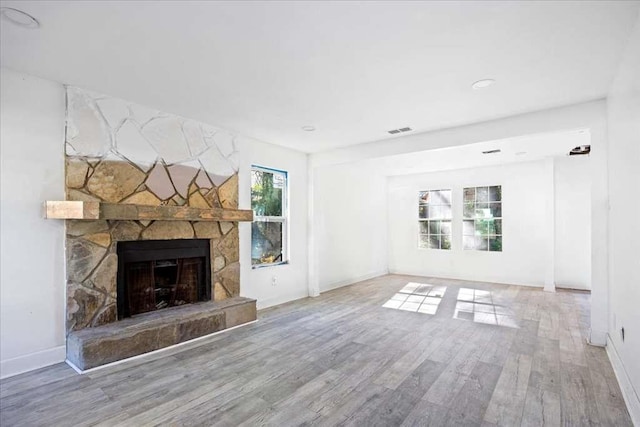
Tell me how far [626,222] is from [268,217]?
4.09 m

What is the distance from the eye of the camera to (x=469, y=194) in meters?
7.35

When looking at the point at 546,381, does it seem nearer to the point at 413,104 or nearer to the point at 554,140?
the point at 413,104

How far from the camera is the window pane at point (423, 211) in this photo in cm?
794

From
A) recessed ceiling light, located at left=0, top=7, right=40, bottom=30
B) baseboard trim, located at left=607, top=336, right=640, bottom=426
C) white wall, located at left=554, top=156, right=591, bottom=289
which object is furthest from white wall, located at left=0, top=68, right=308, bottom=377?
white wall, located at left=554, top=156, right=591, bottom=289

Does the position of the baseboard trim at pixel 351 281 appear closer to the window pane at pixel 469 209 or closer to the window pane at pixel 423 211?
the window pane at pixel 423 211

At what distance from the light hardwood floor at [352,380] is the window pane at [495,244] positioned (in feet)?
9.13

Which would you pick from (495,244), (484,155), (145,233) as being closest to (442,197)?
(495,244)

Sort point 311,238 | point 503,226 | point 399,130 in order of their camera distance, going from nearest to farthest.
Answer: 1. point 399,130
2. point 311,238
3. point 503,226

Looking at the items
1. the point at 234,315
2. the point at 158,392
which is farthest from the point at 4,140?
the point at 234,315

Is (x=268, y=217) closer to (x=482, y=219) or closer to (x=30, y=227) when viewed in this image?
(x=30, y=227)

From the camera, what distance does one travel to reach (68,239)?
119 inches

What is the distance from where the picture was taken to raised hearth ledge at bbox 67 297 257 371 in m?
2.82

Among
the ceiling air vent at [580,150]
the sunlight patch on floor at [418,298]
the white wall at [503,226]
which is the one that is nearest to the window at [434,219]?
the white wall at [503,226]

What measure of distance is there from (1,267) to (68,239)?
1.62 ft
